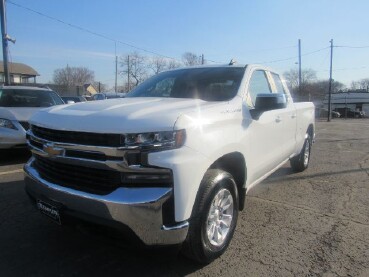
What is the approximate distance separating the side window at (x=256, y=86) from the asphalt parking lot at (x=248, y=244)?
1.46 m

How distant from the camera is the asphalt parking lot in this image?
11.2ft

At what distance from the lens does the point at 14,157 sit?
28.1 ft

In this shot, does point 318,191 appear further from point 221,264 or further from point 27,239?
point 27,239

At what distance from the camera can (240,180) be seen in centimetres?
411

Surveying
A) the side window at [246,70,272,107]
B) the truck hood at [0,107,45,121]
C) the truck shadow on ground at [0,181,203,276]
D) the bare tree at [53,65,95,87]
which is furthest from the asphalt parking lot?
the bare tree at [53,65,95,87]

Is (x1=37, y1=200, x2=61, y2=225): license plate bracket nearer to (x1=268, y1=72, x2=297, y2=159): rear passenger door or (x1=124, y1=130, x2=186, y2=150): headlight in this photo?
(x1=124, y1=130, x2=186, y2=150): headlight

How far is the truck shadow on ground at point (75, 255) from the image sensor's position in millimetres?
3299

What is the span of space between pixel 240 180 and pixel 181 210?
1.30 m

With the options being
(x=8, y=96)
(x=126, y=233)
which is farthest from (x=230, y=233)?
(x=8, y=96)

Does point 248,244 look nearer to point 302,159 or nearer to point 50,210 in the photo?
point 50,210

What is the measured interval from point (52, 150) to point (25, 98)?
21.5 ft

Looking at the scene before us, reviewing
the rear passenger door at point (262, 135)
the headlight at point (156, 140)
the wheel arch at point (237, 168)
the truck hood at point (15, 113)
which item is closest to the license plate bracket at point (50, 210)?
the headlight at point (156, 140)

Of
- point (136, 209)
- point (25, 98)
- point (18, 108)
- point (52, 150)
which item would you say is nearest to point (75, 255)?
point (52, 150)

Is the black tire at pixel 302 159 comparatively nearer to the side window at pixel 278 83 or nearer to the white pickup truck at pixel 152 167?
the side window at pixel 278 83
